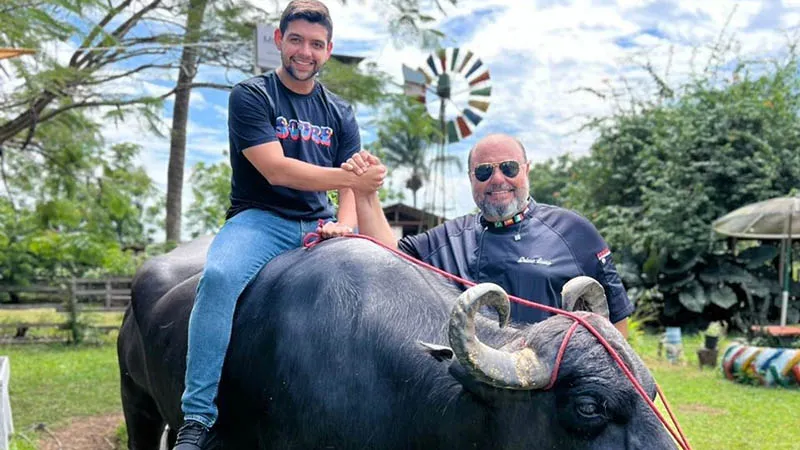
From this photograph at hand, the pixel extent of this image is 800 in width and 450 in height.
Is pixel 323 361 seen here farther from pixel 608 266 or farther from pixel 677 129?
pixel 677 129

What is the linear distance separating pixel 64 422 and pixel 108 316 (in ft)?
31.9

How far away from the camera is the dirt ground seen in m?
7.34

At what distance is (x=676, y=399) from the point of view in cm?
940

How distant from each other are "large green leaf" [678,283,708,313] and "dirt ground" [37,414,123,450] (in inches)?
459

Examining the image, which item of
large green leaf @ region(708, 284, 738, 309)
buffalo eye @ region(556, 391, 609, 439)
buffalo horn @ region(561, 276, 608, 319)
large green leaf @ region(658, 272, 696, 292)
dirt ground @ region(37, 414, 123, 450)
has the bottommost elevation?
dirt ground @ region(37, 414, 123, 450)

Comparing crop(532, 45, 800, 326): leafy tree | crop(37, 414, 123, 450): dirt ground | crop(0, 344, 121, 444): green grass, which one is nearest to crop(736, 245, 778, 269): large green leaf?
crop(532, 45, 800, 326): leafy tree

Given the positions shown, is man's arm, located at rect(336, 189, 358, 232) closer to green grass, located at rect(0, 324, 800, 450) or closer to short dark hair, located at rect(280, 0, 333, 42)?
short dark hair, located at rect(280, 0, 333, 42)

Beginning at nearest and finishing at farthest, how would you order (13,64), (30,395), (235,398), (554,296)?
(235,398), (554,296), (13,64), (30,395)

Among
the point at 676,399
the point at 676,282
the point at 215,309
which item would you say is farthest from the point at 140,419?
the point at 676,282

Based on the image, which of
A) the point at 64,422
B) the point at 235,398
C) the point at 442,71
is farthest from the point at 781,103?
the point at 235,398

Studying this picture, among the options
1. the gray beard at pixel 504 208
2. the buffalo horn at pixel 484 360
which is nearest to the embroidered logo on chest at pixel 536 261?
the gray beard at pixel 504 208

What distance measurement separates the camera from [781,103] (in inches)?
663

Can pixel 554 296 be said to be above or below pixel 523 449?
above

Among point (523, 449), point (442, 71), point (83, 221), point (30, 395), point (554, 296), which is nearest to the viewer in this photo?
point (523, 449)
